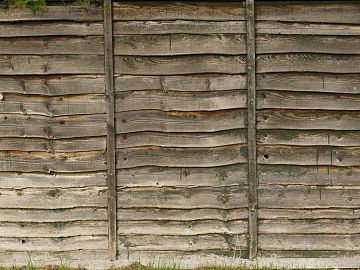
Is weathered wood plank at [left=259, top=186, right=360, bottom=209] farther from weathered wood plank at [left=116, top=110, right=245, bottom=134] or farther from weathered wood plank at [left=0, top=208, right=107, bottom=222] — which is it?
weathered wood plank at [left=0, top=208, right=107, bottom=222]

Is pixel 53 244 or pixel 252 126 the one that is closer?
pixel 252 126

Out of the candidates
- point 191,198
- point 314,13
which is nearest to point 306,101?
point 314,13

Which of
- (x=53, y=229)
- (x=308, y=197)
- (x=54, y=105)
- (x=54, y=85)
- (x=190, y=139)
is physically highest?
(x=54, y=85)

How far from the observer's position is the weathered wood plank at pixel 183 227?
5328 millimetres

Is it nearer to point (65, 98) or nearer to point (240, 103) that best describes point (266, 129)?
point (240, 103)

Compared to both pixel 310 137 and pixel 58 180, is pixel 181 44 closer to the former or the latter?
pixel 310 137

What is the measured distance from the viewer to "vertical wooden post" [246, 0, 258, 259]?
17.0 ft

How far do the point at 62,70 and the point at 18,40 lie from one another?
0.52 metres

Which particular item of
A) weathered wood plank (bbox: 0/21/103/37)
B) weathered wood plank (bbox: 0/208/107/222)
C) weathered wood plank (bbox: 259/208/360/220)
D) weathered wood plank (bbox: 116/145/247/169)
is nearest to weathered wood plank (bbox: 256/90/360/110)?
weathered wood plank (bbox: 116/145/247/169)

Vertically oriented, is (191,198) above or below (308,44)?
below

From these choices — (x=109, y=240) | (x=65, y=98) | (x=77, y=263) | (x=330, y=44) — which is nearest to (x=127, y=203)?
(x=109, y=240)

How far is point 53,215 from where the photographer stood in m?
5.34

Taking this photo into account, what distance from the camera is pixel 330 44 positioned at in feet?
17.0

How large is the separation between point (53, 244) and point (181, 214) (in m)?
1.32
